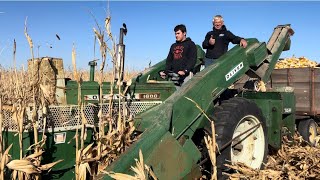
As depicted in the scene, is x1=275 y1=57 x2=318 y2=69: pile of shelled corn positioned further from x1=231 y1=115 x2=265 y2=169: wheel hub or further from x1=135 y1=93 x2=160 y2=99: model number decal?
x1=135 y1=93 x2=160 y2=99: model number decal

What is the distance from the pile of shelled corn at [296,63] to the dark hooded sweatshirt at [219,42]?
9.31ft

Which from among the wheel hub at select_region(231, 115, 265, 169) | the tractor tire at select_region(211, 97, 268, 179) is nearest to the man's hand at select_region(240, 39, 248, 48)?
the tractor tire at select_region(211, 97, 268, 179)

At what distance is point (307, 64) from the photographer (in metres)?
8.57

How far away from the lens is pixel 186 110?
426cm

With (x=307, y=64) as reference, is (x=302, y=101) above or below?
below

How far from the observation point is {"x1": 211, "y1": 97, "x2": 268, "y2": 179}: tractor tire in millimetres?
4352

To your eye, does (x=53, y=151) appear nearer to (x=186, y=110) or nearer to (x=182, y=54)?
(x=186, y=110)

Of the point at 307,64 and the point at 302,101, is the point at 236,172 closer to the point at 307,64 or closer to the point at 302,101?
the point at 302,101

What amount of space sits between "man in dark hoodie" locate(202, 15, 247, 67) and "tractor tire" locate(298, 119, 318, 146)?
2.62 metres

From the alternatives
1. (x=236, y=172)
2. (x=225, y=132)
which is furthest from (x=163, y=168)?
(x=236, y=172)

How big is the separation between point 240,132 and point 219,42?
188cm

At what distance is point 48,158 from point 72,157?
10.5 inches

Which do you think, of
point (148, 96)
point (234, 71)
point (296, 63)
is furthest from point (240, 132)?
point (296, 63)

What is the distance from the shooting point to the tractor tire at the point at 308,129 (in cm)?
766
